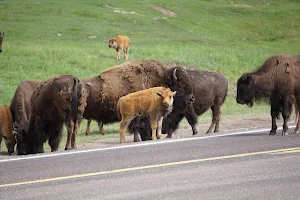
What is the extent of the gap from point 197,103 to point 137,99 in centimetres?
344

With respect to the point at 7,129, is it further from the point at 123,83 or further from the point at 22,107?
the point at 123,83

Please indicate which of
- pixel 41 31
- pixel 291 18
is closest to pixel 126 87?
pixel 41 31

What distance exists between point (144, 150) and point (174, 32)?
41.4 metres

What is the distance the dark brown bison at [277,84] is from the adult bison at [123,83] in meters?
2.19

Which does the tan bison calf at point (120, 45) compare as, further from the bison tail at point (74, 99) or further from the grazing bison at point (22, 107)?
the bison tail at point (74, 99)

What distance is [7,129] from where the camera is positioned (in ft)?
57.6

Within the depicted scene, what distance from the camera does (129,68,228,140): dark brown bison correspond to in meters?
17.0

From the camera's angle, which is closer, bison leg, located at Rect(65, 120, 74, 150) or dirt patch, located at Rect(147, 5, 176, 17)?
bison leg, located at Rect(65, 120, 74, 150)

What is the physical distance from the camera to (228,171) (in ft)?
31.8

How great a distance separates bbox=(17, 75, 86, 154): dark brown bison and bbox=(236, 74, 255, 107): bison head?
10.1ft

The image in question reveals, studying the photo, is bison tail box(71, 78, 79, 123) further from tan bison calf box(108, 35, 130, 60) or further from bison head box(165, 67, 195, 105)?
tan bison calf box(108, 35, 130, 60)

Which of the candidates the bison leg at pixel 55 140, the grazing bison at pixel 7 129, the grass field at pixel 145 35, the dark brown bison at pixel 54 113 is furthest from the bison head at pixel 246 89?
the grass field at pixel 145 35

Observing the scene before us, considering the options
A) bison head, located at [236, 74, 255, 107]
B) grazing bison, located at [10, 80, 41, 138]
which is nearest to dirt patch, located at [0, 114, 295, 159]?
grazing bison, located at [10, 80, 41, 138]

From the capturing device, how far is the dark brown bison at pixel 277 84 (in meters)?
14.2
